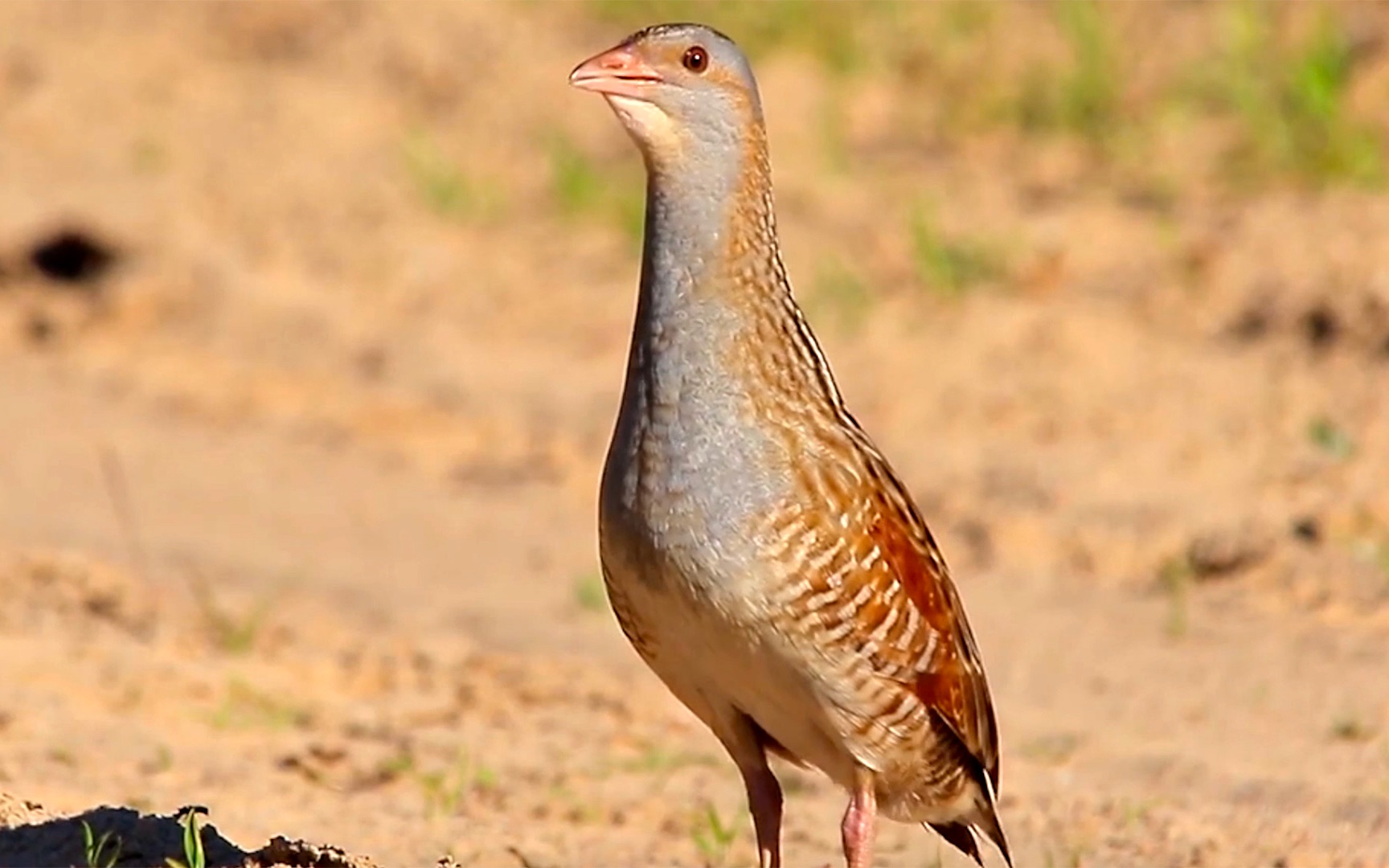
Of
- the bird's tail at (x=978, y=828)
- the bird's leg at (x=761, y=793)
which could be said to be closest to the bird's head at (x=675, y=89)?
the bird's leg at (x=761, y=793)

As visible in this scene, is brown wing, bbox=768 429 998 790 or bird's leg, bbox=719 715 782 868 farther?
bird's leg, bbox=719 715 782 868

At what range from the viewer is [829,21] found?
12.5 metres

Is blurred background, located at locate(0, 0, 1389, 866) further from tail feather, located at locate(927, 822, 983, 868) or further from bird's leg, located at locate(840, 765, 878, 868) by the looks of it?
bird's leg, located at locate(840, 765, 878, 868)

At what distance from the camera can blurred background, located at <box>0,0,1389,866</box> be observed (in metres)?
6.70

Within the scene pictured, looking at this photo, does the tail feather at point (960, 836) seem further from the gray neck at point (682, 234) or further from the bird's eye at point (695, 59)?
the bird's eye at point (695, 59)

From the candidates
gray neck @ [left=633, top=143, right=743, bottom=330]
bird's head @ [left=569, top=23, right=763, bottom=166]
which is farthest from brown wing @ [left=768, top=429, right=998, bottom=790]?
bird's head @ [left=569, top=23, right=763, bottom=166]

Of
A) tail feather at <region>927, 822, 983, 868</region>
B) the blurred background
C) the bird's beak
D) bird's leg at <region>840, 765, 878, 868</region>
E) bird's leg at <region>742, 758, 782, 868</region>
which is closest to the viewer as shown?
the bird's beak

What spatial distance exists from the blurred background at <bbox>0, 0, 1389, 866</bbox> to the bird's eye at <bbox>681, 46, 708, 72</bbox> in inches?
68.2

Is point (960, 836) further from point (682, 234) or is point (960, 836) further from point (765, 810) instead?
point (682, 234)

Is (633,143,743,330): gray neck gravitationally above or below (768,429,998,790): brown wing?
above

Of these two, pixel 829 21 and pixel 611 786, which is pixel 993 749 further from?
pixel 829 21

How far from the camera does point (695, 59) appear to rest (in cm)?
511

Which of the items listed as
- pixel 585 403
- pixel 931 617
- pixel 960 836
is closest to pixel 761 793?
pixel 931 617

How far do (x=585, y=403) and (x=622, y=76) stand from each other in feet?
16.6
